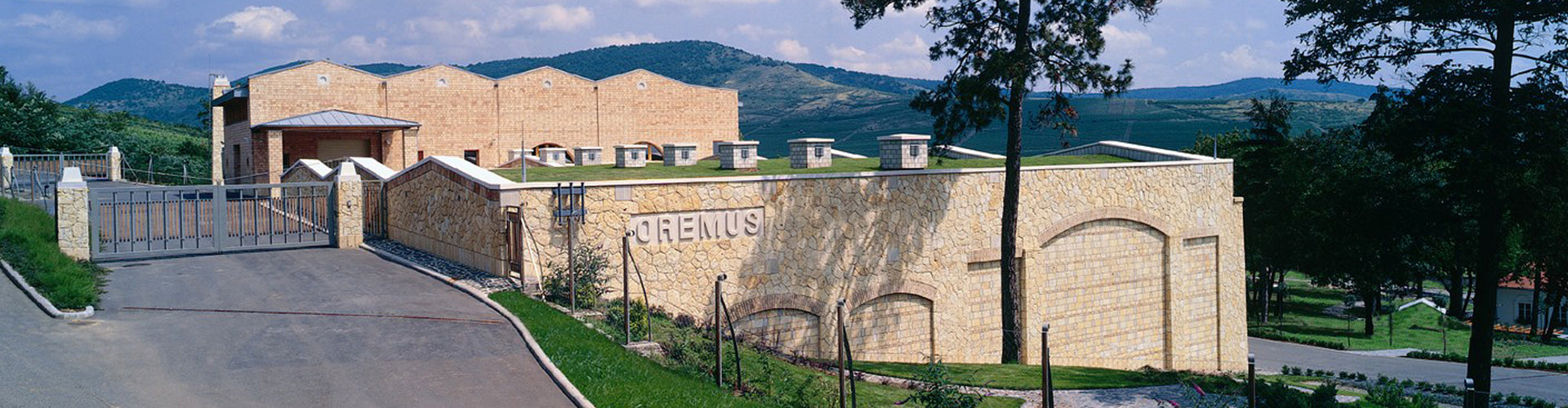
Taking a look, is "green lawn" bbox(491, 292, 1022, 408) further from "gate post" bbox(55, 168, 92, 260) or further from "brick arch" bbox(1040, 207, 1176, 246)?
"brick arch" bbox(1040, 207, 1176, 246)

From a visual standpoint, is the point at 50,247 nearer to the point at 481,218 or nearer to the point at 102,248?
the point at 102,248

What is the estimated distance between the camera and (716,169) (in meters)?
23.6

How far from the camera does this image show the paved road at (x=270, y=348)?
10.4 metres

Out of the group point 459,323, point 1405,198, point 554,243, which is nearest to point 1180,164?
point 1405,198

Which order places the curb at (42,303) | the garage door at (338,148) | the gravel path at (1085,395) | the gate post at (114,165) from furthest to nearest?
the garage door at (338,148) < the gate post at (114,165) < the gravel path at (1085,395) < the curb at (42,303)

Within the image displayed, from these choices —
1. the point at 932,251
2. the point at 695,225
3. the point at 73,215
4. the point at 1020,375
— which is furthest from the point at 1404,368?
the point at 73,215

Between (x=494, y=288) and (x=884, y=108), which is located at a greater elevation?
(x=884, y=108)

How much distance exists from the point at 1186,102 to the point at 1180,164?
326ft

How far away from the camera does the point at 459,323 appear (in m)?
13.7

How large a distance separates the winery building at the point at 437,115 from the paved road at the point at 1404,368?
22.2 meters

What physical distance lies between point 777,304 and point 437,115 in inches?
976

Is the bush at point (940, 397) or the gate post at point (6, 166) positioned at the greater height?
the gate post at point (6, 166)

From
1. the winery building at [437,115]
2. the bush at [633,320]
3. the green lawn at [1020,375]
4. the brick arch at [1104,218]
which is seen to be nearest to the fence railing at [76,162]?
the winery building at [437,115]

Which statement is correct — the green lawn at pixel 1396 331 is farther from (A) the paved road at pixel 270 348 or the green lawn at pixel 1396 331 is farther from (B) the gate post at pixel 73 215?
(B) the gate post at pixel 73 215
